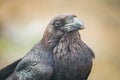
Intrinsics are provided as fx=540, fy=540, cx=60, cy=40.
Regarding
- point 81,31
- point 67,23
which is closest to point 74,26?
point 67,23

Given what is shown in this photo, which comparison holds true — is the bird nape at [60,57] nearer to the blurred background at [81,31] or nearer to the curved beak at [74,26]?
the curved beak at [74,26]

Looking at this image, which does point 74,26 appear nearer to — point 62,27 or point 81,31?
point 62,27

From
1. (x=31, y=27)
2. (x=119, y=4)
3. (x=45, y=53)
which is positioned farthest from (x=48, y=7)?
(x=45, y=53)

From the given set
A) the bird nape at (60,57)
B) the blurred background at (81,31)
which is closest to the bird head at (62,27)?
the bird nape at (60,57)

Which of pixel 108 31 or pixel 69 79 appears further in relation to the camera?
pixel 108 31

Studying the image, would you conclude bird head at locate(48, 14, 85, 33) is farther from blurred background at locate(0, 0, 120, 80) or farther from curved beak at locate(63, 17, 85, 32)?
blurred background at locate(0, 0, 120, 80)

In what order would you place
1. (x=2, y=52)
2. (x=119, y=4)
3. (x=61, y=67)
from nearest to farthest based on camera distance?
(x=61, y=67) < (x=2, y=52) < (x=119, y=4)

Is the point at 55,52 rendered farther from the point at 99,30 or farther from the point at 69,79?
the point at 99,30
